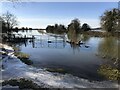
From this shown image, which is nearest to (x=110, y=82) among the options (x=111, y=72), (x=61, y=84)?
(x=111, y=72)

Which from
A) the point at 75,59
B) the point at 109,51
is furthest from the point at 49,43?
the point at 75,59

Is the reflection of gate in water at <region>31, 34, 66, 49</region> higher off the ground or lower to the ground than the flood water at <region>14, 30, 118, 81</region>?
higher

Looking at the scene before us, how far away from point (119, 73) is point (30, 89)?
806 cm

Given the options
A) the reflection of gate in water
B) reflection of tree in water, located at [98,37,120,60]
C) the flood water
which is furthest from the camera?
the reflection of gate in water

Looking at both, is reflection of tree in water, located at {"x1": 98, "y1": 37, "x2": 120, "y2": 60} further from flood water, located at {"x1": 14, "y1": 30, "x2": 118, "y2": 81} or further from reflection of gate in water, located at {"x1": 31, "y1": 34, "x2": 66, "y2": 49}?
reflection of gate in water, located at {"x1": 31, "y1": 34, "x2": 66, "y2": 49}

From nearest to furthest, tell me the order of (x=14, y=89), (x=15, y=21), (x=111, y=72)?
(x=14, y=89)
(x=111, y=72)
(x=15, y=21)

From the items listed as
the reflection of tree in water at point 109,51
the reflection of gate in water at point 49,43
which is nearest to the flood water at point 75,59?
the reflection of tree in water at point 109,51

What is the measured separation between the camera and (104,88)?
12.3 meters

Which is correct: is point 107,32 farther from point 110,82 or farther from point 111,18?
point 110,82

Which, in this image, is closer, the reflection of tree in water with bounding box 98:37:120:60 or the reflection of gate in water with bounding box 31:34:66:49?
the reflection of tree in water with bounding box 98:37:120:60

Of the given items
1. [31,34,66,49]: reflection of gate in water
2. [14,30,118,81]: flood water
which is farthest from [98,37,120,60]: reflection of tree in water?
[31,34,66,49]: reflection of gate in water

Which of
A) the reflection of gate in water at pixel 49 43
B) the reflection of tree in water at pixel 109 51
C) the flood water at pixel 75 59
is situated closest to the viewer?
the flood water at pixel 75 59

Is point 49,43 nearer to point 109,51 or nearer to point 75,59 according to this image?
point 109,51

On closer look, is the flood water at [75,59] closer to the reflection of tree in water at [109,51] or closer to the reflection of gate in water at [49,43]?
the reflection of tree in water at [109,51]
